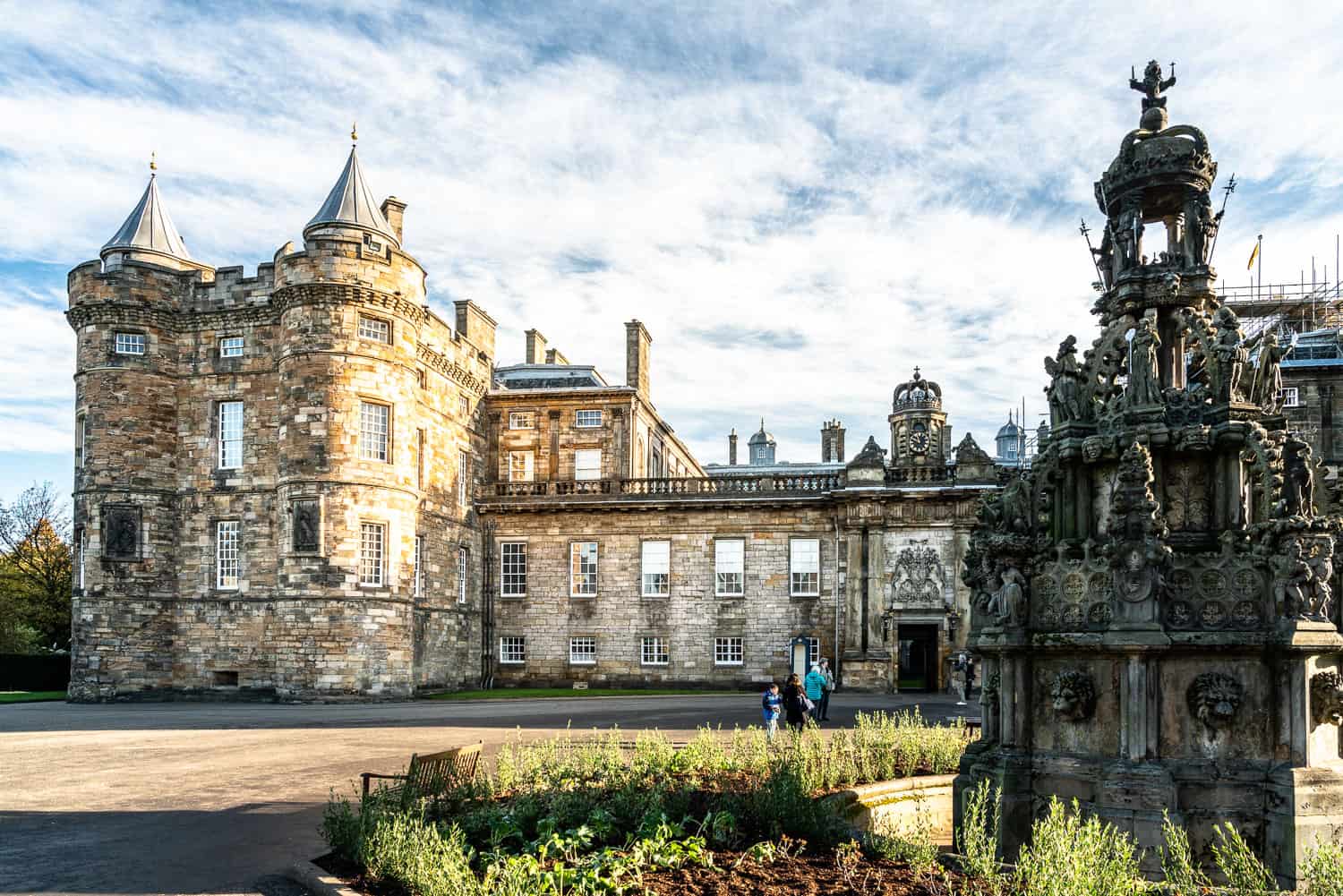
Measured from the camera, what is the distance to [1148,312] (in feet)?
34.1

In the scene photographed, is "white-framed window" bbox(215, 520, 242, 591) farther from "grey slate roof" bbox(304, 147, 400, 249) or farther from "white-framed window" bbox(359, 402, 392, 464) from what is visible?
"grey slate roof" bbox(304, 147, 400, 249)

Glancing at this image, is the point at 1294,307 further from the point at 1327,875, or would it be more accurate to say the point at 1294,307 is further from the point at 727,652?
the point at 1327,875

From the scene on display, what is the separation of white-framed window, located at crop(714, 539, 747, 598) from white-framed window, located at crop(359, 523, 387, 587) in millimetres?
12416

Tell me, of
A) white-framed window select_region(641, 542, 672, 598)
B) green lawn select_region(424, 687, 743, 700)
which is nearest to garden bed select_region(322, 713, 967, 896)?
green lawn select_region(424, 687, 743, 700)

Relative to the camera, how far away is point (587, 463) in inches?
1737

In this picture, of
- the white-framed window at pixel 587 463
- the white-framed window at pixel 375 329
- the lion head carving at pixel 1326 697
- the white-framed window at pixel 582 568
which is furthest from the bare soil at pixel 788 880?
the white-framed window at pixel 587 463

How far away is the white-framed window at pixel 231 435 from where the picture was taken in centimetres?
3650

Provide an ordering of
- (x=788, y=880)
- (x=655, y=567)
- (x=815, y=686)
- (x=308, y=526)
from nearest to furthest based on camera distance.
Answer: (x=788, y=880) < (x=815, y=686) < (x=308, y=526) < (x=655, y=567)

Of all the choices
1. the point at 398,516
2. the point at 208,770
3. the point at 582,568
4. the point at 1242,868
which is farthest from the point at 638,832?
the point at 582,568

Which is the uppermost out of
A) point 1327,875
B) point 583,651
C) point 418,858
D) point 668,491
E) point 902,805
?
point 668,491

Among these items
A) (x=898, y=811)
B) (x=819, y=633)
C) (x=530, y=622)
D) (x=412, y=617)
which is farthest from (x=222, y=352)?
(x=898, y=811)

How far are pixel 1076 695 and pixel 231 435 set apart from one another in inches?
1293

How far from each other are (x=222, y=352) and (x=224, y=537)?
629 centimetres

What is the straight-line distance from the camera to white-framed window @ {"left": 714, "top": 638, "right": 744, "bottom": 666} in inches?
1585
